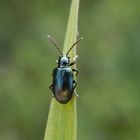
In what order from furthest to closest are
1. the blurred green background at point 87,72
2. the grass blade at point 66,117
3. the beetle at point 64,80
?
1. the blurred green background at point 87,72
2. the beetle at point 64,80
3. the grass blade at point 66,117

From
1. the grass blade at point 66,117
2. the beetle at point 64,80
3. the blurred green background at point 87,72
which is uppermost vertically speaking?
the blurred green background at point 87,72

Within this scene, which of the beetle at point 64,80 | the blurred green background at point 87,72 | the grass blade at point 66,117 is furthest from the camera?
the blurred green background at point 87,72

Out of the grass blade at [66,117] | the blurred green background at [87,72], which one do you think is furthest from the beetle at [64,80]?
the blurred green background at [87,72]

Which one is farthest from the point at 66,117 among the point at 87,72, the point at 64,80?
the point at 87,72

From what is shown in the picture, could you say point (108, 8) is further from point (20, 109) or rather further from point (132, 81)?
point (20, 109)

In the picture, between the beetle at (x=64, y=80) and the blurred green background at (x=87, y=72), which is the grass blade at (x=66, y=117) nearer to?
the beetle at (x=64, y=80)

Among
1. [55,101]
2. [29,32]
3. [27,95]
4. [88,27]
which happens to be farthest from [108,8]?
[55,101]

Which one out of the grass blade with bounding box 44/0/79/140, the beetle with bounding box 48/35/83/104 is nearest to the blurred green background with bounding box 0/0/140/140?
the beetle with bounding box 48/35/83/104

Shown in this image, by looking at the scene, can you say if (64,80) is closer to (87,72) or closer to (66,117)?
(66,117)

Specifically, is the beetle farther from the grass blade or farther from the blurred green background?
the blurred green background
